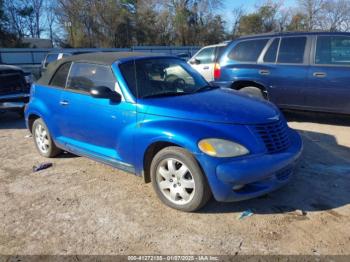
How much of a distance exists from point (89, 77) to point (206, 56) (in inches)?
306

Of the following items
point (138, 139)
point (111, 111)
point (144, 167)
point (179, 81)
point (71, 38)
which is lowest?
point (144, 167)

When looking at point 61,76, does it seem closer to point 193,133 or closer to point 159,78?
point 159,78

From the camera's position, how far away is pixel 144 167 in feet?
13.6

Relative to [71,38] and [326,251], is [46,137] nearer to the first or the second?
[326,251]

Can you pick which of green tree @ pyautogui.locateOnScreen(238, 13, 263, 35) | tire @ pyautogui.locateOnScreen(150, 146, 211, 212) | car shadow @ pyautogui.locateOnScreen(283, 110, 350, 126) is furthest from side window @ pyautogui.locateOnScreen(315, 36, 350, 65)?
green tree @ pyautogui.locateOnScreen(238, 13, 263, 35)

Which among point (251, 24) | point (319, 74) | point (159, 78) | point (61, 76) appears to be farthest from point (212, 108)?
point (251, 24)

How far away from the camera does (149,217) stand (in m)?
3.83

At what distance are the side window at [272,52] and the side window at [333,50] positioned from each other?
813mm

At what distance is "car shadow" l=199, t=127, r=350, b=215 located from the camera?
12.8ft

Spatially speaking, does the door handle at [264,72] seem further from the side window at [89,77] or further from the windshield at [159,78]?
the side window at [89,77]

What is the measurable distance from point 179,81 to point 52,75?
2058 mm

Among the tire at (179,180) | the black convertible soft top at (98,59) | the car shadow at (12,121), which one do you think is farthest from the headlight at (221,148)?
the car shadow at (12,121)

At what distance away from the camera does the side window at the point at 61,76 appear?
524 centimetres

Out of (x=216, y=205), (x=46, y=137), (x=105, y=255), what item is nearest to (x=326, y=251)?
(x=216, y=205)
